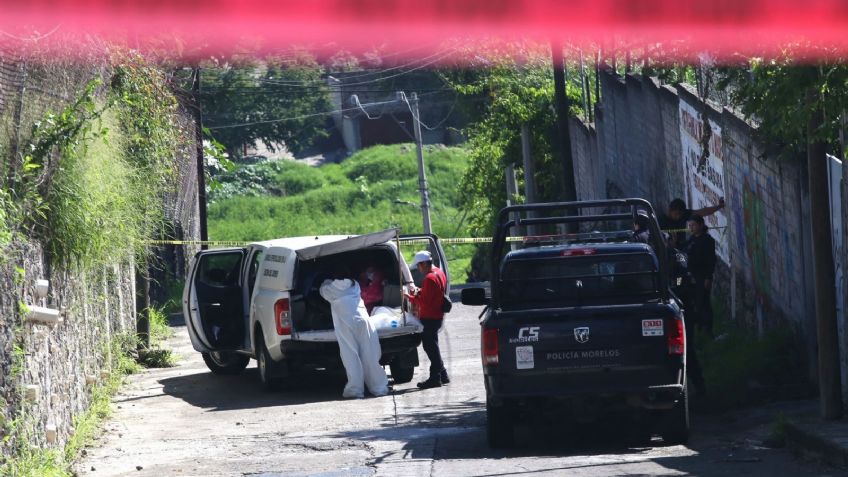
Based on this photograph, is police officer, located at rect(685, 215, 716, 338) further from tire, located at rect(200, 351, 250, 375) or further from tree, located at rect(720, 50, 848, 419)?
tire, located at rect(200, 351, 250, 375)

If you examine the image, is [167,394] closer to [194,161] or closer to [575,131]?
[194,161]

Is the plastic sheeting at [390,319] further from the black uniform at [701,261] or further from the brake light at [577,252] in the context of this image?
the brake light at [577,252]

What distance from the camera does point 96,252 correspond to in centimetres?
1315

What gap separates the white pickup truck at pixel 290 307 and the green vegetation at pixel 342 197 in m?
33.1

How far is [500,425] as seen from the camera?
10742 mm

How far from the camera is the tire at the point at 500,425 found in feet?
34.9

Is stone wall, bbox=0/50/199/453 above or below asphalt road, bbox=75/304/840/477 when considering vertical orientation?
above

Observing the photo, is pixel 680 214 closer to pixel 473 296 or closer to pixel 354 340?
pixel 354 340

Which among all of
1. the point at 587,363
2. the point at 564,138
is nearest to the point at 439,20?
the point at 587,363

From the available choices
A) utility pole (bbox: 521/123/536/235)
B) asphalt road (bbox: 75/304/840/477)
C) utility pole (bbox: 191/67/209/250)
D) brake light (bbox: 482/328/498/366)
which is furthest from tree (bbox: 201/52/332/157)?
brake light (bbox: 482/328/498/366)

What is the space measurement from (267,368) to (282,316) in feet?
2.64

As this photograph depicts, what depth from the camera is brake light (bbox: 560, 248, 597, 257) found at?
11266 mm

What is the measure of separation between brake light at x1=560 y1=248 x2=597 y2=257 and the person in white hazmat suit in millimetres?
4116

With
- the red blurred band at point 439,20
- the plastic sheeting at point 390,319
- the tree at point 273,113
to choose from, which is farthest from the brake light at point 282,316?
the tree at point 273,113
